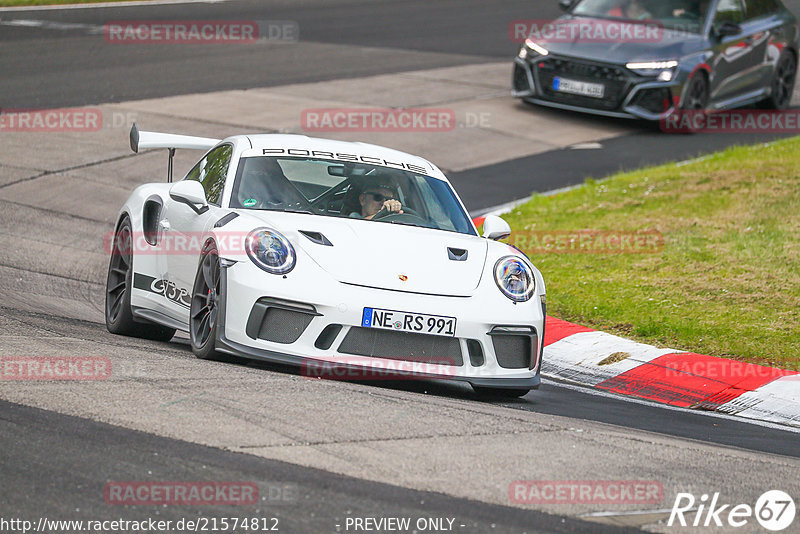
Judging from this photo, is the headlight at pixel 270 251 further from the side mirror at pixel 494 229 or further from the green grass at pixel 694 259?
the green grass at pixel 694 259

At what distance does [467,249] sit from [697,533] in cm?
296

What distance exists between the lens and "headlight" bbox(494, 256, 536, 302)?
273 inches

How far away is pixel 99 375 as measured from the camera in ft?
19.2

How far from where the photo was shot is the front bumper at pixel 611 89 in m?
16.4

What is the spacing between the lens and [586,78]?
16.6 metres

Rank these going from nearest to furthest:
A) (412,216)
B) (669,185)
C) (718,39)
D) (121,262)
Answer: (412,216) < (121,262) < (669,185) < (718,39)

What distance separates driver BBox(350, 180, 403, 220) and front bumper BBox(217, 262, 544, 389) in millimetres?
1118

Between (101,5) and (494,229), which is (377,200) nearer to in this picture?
(494,229)

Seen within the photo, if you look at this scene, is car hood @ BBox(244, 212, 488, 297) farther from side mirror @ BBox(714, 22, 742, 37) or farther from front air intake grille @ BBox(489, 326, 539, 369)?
side mirror @ BBox(714, 22, 742, 37)

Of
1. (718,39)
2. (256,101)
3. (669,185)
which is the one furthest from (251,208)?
(718,39)

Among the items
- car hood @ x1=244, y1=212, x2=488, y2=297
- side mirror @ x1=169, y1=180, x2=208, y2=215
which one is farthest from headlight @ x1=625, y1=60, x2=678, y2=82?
side mirror @ x1=169, y1=180, x2=208, y2=215

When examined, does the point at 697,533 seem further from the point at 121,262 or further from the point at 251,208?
the point at 121,262

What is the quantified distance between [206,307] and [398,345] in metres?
1.12

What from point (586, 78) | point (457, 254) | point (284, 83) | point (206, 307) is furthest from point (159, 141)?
point (284, 83)
